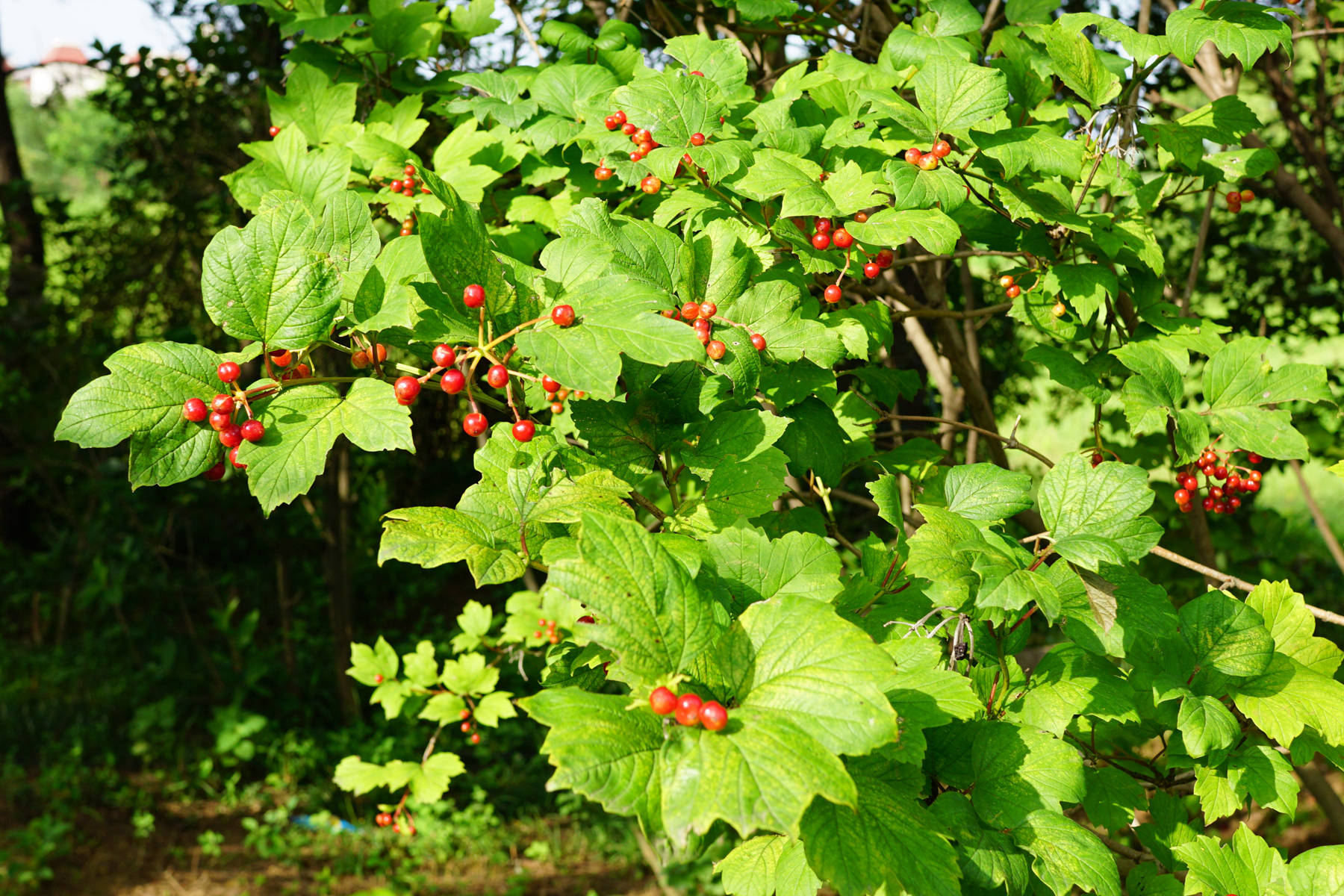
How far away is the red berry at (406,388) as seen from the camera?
104 centimetres

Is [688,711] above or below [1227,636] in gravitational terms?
above

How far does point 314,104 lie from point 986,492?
1.65 m

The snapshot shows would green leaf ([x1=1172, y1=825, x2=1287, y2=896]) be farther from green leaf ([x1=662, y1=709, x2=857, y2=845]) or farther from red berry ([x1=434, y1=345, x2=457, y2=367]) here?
red berry ([x1=434, y1=345, x2=457, y2=367])

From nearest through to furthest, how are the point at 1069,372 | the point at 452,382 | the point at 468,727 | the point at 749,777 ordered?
the point at 749,777
the point at 452,382
the point at 1069,372
the point at 468,727

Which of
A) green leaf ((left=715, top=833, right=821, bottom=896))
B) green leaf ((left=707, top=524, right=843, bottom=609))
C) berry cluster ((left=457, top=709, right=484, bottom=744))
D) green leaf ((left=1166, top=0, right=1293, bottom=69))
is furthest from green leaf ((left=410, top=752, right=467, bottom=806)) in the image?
green leaf ((left=1166, top=0, right=1293, bottom=69))

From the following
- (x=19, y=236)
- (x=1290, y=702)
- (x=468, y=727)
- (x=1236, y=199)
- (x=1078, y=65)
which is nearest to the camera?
(x=1290, y=702)

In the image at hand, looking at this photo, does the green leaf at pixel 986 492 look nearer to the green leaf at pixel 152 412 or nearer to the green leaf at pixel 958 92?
the green leaf at pixel 958 92

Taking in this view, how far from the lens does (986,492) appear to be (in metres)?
1.23

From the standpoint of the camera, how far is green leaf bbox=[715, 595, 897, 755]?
0.80 meters

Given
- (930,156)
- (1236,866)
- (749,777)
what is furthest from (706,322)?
(1236,866)

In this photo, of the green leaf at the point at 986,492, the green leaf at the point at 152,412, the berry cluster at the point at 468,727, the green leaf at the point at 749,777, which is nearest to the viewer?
the green leaf at the point at 749,777

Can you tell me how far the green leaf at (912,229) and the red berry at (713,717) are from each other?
2.59 ft

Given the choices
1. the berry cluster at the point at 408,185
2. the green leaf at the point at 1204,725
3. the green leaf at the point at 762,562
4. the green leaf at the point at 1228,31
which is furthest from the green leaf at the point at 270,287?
the green leaf at the point at 1228,31

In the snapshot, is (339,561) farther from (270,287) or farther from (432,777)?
(270,287)
